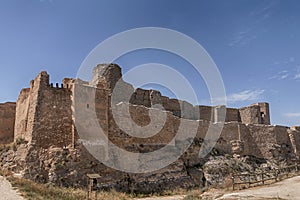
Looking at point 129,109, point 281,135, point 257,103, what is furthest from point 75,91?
point 257,103

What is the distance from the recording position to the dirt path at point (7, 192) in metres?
9.73

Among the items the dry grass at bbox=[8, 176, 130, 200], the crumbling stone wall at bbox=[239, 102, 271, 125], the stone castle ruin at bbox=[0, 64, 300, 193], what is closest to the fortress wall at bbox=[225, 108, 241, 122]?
the crumbling stone wall at bbox=[239, 102, 271, 125]

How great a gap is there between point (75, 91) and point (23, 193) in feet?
19.0

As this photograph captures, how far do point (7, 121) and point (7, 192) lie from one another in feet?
25.9

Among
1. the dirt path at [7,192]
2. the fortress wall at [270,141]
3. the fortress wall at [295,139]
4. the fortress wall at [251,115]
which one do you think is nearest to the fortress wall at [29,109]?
the dirt path at [7,192]

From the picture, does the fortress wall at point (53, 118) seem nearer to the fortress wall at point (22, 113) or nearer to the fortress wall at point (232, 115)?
the fortress wall at point (22, 113)

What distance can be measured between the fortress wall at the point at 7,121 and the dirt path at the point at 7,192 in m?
5.87

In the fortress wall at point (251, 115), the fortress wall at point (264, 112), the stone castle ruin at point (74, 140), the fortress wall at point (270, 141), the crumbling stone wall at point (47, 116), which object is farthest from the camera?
the fortress wall at point (264, 112)

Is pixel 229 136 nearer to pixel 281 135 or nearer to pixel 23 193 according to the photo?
pixel 281 135

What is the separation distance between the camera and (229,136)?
22.8 meters

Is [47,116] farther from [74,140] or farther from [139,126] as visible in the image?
[139,126]

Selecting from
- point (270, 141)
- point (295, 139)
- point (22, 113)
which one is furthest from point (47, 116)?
point (295, 139)

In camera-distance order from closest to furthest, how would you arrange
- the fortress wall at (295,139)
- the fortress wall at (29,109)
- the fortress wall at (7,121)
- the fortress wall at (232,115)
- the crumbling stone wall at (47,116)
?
the crumbling stone wall at (47,116)
the fortress wall at (29,109)
the fortress wall at (7,121)
the fortress wall at (295,139)
the fortress wall at (232,115)

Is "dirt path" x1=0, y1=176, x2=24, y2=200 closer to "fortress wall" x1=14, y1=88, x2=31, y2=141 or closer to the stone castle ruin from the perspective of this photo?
the stone castle ruin
